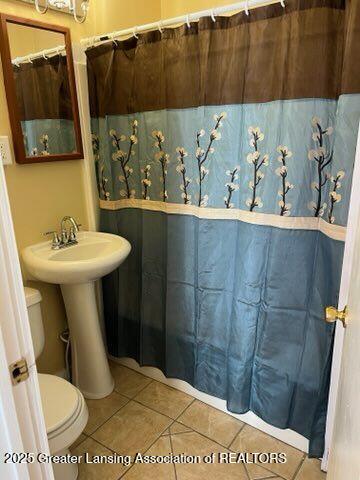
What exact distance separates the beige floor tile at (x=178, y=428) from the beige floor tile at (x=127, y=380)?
1.12 ft

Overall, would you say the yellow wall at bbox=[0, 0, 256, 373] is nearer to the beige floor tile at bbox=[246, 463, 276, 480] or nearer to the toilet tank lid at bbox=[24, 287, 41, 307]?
the toilet tank lid at bbox=[24, 287, 41, 307]

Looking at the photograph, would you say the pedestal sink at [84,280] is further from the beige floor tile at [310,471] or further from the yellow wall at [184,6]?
the yellow wall at [184,6]

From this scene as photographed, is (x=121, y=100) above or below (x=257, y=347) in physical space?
above

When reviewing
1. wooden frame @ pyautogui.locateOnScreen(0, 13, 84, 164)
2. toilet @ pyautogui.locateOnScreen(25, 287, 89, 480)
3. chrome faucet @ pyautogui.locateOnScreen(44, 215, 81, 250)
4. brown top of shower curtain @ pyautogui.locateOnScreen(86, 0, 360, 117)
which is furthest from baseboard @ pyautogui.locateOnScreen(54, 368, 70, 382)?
brown top of shower curtain @ pyautogui.locateOnScreen(86, 0, 360, 117)

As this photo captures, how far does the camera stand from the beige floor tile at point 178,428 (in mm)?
1783

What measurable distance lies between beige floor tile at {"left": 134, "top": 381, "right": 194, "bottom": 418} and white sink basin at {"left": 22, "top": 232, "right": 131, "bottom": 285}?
858 millimetres

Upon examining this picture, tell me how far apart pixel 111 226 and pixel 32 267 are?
57 cm

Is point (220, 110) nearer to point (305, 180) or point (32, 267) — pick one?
point (305, 180)

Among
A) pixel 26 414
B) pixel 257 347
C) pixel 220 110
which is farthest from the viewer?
pixel 257 347

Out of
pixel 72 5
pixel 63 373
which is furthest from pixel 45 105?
pixel 63 373

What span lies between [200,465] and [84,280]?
40.2 inches

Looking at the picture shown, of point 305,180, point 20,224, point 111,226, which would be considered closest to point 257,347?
point 305,180

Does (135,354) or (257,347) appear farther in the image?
(135,354)

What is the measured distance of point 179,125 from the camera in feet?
5.35
